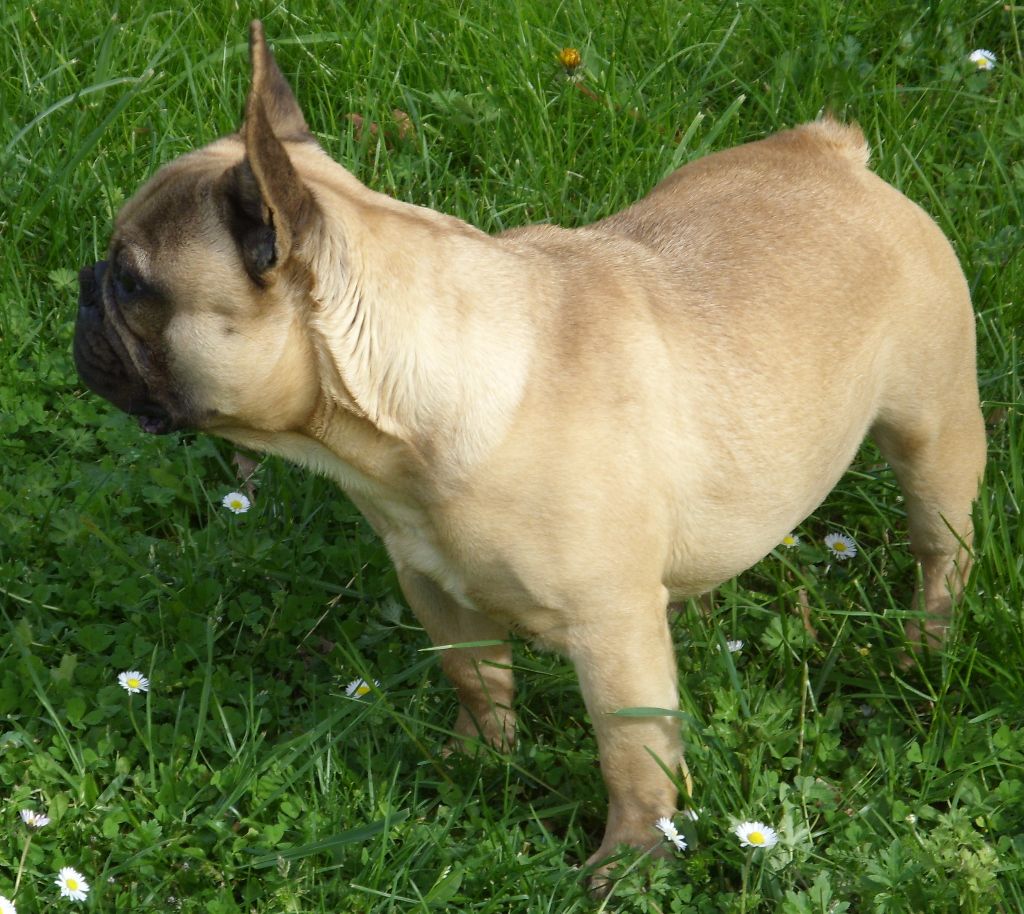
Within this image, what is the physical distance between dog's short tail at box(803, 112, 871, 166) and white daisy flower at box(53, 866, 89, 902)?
2.62m

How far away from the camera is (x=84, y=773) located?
3.33 metres

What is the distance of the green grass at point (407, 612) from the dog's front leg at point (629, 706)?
0.09m

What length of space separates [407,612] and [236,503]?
62cm

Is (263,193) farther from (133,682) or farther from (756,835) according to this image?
(756,835)

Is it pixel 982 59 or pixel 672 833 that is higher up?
pixel 982 59

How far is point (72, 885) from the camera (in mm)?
3037

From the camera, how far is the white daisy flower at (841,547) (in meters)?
4.03

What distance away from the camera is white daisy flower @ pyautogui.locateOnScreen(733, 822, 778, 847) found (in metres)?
2.96

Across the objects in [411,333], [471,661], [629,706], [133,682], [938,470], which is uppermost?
[411,333]

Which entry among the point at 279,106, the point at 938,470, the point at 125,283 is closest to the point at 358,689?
the point at 125,283

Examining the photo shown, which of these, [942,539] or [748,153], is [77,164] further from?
[942,539]

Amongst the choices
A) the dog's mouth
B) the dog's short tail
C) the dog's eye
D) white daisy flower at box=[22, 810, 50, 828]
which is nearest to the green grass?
white daisy flower at box=[22, 810, 50, 828]

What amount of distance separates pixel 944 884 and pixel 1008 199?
2763 millimetres

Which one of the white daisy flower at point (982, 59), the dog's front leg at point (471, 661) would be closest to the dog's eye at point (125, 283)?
the dog's front leg at point (471, 661)
